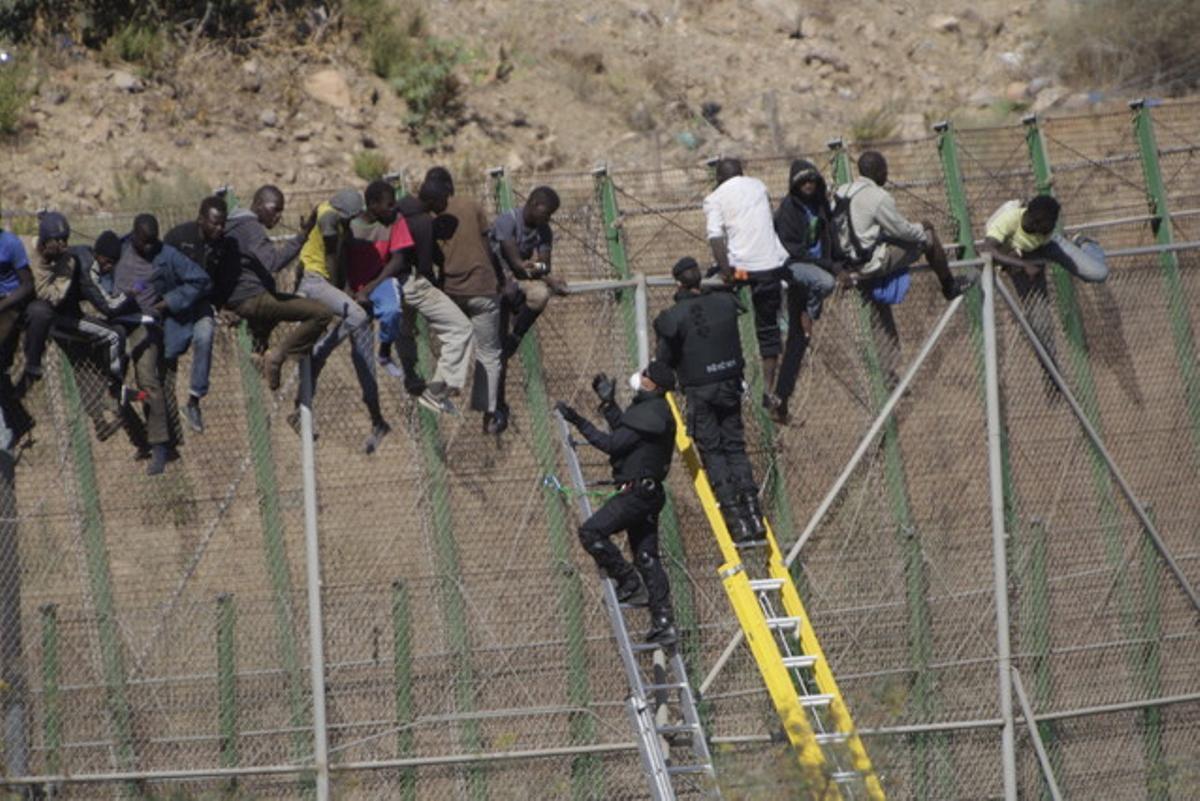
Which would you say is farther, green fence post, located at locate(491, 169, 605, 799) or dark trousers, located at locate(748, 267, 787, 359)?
green fence post, located at locate(491, 169, 605, 799)

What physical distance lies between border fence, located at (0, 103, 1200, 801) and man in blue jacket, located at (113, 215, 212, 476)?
2.16 ft

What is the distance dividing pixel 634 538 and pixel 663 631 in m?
0.72

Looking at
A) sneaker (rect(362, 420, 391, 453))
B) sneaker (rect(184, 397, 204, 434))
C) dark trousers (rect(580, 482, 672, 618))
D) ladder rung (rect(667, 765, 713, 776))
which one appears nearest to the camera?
ladder rung (rect(667, 765, 713, 776))

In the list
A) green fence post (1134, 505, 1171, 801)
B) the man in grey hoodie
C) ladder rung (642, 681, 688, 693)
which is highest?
the man in grey hoodie

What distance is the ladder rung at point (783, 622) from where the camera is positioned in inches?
554

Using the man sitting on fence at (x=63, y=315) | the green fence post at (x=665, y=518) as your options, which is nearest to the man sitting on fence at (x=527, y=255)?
the green fence post at (x=665, y=518)

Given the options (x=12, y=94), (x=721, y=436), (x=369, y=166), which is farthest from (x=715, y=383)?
(x=12, y=94)

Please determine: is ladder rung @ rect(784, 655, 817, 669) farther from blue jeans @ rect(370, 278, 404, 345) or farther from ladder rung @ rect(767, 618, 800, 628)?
blue jeans @ rect(370, 278, 404, 345)

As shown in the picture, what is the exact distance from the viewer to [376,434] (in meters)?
15.4

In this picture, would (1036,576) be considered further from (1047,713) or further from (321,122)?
(321,122)

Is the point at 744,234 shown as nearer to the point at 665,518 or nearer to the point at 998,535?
the point at 665,518

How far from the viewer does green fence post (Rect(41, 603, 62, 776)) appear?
48.8 feet

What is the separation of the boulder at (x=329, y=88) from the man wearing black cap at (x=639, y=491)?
387 inches

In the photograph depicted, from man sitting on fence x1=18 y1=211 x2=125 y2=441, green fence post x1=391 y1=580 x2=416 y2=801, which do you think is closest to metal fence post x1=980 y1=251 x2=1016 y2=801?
green fence post x1=391 y1=580 x2=416 y2=801
